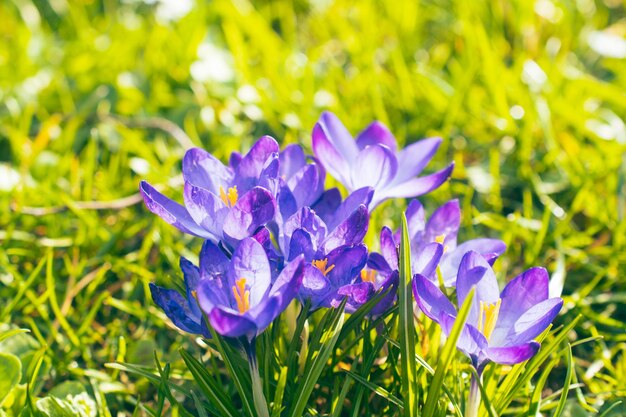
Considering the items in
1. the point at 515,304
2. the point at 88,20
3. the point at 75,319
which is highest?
the point at 515,304

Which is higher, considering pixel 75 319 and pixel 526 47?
pixel 526 47

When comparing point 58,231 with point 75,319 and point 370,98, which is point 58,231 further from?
point 370,98

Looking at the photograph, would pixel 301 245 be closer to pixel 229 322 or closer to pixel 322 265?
pixel 322 265

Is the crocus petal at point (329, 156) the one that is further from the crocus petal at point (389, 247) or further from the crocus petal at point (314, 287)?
the crocus petal at point (314, 287)

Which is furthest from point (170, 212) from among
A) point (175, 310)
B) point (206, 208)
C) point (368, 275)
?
point (368, 275)

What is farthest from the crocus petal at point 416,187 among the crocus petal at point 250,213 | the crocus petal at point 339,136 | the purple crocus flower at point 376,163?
the crocus petal at point 250,213

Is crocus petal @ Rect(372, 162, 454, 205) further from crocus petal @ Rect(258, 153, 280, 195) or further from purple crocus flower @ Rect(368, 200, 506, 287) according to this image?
crocus petal @ Rect(258, 153, 280, 195)

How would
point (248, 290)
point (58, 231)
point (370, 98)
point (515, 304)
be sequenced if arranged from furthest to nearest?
point (370, 98)
point (58, 231)
point (515, 304)
point (248, 290)

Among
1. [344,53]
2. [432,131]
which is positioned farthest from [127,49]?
[432,131]

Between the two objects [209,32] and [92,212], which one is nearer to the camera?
[92,212]
